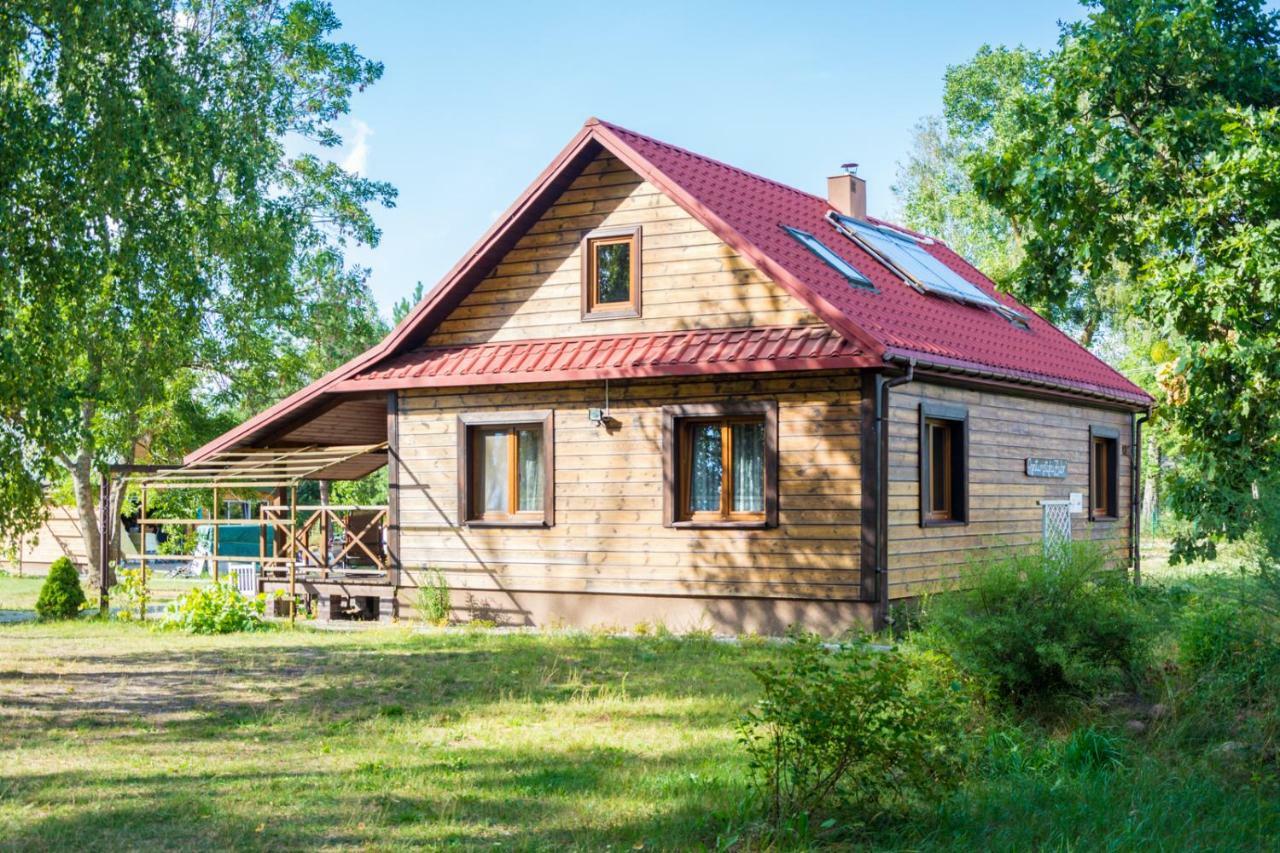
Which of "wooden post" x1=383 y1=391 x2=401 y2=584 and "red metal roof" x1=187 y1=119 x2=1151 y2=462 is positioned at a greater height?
"red metal roof" x1=187 y1=119 x2=1151 y2=462

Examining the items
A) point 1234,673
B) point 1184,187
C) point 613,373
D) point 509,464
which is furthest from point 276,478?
point 1234,673

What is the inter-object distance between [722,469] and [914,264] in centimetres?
591

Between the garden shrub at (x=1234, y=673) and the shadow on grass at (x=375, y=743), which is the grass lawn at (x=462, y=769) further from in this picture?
the garden shrub at (x=1234, y=673)

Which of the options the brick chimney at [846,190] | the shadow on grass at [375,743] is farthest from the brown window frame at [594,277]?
the brick chimney at [846,190]

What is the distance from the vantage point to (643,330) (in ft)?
55.7

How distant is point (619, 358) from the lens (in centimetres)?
1633

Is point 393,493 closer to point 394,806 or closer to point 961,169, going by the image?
point 394,806

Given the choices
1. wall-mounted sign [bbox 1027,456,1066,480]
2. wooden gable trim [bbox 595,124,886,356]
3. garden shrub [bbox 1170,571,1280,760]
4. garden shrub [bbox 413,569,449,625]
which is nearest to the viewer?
garden shrub [bbox 1170,571,1280,760]

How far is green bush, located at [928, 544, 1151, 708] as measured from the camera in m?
8.62

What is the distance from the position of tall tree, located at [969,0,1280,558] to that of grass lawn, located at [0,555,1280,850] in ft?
17.2

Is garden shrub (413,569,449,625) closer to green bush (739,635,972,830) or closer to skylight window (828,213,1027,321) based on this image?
skylight window (828,213,1027,321)

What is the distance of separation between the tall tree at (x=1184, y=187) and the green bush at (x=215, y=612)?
1044 cm

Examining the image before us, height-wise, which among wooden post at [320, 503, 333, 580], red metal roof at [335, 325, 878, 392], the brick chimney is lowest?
wooden post at [320, 503, 333, 580]

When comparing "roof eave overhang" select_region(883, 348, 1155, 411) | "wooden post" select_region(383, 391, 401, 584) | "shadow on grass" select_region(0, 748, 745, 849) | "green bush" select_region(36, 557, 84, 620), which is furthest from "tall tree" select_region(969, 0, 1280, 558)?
"green bush" select_region(36, 557, 84, 620)
